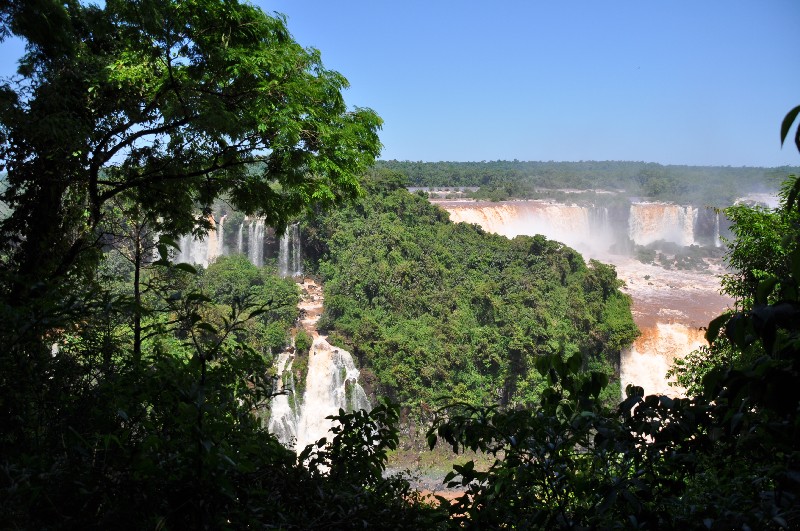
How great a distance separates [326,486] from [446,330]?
16.7 m

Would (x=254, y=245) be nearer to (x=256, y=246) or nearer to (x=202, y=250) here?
(x=256, y=246)

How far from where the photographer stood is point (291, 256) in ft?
74.0

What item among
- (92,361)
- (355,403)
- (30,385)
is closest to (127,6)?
(92,361)

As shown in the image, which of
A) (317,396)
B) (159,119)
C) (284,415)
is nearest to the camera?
(159,119)

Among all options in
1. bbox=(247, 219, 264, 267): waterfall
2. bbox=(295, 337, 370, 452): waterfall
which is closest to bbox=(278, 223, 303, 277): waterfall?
bbox=(247, 219, 264, 267): waterfall

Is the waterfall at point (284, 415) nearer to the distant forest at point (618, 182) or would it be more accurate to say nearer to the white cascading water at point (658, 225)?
the distant forest at point (618, 182)

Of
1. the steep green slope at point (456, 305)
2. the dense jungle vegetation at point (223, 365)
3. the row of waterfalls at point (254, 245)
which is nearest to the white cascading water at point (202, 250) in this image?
the row of waterfalls at point (254, 245)

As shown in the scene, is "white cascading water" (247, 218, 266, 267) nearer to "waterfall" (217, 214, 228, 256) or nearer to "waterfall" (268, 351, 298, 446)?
"waterfall" (217, 214, 228, 256)

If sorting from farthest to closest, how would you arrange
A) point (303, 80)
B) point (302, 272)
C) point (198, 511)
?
1. point (302, 272)
2. point (303, 80)
3. point (198, 511)

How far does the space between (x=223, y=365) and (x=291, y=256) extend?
20.2m

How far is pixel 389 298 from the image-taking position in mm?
19547

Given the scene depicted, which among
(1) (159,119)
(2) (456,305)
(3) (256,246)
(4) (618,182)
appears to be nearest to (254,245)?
(3) (256,246)

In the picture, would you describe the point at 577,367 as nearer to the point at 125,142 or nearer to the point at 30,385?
the point at 30,385

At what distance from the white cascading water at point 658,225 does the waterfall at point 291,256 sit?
1705cm
